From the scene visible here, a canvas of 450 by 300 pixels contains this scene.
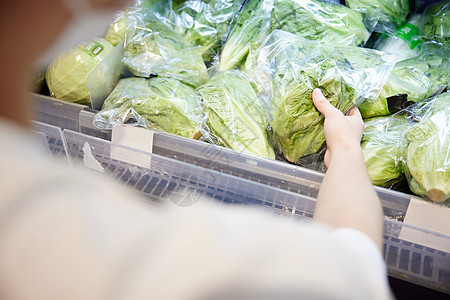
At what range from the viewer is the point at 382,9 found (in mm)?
1485

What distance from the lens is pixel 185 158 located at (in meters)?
1.18

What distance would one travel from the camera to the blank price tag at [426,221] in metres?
0.91

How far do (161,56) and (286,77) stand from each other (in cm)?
49

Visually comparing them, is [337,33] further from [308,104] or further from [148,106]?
[148,106]

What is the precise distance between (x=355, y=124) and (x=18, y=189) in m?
0.90

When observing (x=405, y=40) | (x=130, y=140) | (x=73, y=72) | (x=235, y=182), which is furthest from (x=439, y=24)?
(x=73, y=72)

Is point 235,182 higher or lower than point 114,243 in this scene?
lower

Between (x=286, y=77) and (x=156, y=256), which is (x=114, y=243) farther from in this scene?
(x=286, y=77)

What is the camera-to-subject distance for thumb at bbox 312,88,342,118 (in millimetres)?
1089

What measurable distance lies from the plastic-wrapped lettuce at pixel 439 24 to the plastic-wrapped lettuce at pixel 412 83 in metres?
0.15

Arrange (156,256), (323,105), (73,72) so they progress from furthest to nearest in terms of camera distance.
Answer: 1. (73,72)
2. (323,105)
3. (156,256)

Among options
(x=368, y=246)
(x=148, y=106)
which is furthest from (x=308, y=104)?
(x=368, y=246)

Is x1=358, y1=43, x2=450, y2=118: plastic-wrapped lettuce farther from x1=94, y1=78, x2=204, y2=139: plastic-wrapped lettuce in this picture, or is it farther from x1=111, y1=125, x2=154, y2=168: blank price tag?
x1=111, y1=125, x2=154, y2=168: blank price tag

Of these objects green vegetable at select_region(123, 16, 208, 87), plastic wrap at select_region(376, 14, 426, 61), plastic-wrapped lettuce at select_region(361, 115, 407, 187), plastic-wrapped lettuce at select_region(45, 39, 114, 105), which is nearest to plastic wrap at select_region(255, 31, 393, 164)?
plastic-wrapped lettuce at select_region(361, 115, 407, 187)
